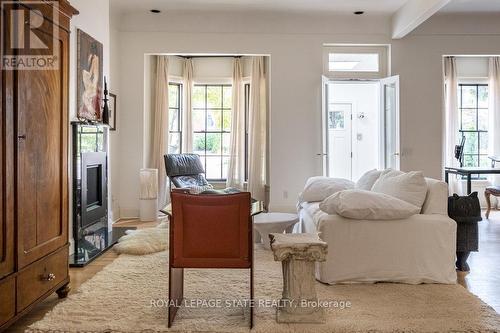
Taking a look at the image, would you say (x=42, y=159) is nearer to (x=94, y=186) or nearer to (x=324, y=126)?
(x=94, y=186)

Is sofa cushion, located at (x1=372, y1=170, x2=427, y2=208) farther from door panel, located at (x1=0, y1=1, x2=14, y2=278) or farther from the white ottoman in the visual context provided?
door panel, located at (x1=0, y1=1, x2=14, y2=278)

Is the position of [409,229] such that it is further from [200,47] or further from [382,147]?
[200,47]

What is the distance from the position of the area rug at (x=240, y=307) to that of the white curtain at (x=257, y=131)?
3526 mm

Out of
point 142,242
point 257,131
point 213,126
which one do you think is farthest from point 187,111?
point 142,242

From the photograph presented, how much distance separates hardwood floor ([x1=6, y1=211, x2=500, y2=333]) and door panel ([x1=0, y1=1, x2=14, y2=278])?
516 millimetres

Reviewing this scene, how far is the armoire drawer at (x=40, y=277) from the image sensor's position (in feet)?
Result: 7.09

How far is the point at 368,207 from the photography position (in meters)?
2.86

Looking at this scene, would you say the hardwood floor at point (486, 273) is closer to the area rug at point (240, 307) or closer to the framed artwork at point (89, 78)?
the area rug at point (240, 307)

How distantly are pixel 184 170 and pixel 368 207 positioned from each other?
344 centimetres

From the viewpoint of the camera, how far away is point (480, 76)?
719cm

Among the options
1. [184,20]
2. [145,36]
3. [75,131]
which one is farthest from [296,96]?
[75,131]

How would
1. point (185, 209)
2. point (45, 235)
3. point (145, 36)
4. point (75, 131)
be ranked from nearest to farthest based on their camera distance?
point (185, 209) < point (45, 235) < point (75, 131) < point (145, 36)

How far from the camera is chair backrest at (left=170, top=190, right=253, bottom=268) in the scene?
87.5 inches

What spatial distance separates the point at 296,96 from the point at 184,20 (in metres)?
2.04
